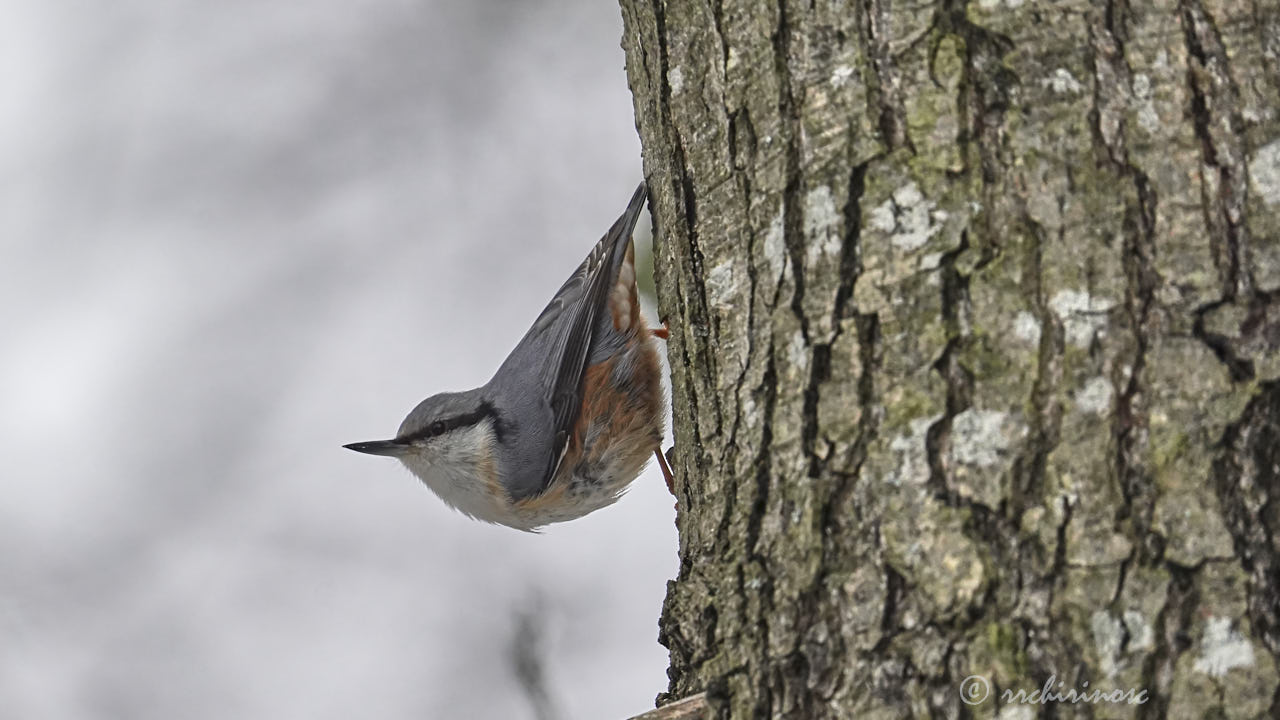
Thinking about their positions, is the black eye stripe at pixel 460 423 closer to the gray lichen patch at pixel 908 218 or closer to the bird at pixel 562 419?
the bird at pixel 562 419

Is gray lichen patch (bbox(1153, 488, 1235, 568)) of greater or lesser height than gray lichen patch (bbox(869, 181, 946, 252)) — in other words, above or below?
below

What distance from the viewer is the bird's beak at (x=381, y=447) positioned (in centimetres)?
400

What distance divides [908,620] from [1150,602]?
29cm

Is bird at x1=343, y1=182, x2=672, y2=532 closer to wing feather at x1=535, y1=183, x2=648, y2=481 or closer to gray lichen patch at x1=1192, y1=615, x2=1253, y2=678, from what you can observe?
wing feather at x1=535, y1=183, x2=648, y2=481

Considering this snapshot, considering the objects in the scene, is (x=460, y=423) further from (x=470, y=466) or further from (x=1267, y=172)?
(x=1267, y=172)

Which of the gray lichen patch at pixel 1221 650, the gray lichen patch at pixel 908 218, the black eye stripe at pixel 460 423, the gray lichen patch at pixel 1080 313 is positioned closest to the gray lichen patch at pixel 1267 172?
the gray lichen patch at pixel 1080 313

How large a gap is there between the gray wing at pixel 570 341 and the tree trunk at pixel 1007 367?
2.08 meters

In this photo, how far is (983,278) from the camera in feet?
4.98

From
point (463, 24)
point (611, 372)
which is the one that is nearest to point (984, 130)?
point (611, 372)

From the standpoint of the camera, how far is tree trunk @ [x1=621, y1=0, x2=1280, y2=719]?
1.37m

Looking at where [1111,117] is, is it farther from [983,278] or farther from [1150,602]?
[1150,602]

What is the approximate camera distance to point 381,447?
4023 millimetres

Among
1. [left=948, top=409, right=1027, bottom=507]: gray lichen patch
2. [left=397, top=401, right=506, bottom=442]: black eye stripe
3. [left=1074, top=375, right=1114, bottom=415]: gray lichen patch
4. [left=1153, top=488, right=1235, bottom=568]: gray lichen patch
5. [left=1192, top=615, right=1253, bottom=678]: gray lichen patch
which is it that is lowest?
[left=1192, top=615, right=1253, bottom=678]: gray lichen patch

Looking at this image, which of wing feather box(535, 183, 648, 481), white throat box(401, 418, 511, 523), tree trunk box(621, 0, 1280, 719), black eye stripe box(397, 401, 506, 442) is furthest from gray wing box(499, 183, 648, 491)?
tree trunk box(621, 0, 1280, 719)
